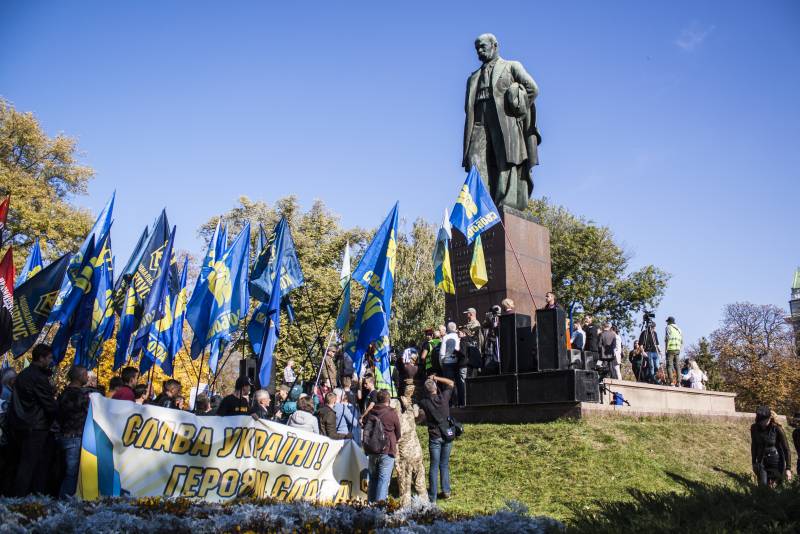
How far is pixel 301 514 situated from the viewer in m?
6.85

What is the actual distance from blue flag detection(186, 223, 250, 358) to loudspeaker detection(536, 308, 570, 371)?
579cm

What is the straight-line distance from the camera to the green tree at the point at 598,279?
4741cm

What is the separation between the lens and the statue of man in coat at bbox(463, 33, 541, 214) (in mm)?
19547

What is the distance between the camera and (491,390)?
14953 millimetres

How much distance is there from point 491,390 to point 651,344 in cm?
758

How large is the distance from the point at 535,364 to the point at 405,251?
30.7 m

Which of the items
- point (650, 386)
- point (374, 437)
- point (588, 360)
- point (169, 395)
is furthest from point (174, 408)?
point (650, 386)

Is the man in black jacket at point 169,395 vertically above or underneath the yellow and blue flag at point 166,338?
underneath

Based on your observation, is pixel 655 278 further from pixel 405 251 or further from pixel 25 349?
pixel 25 349

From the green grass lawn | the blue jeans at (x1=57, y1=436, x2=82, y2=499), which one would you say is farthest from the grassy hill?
the blue jeans at (x1=57, y1=436, x2=82, y2=499)

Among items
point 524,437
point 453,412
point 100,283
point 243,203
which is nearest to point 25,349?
point 100,283

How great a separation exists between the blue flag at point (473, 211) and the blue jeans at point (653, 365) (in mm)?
7276

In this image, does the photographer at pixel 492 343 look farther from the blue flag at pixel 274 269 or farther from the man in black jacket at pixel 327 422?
the man in black jacket at pixel 327 422

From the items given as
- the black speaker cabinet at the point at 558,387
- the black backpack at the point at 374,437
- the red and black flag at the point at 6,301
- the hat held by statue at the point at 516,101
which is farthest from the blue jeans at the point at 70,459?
the hat held by statue at the point at 516,101
